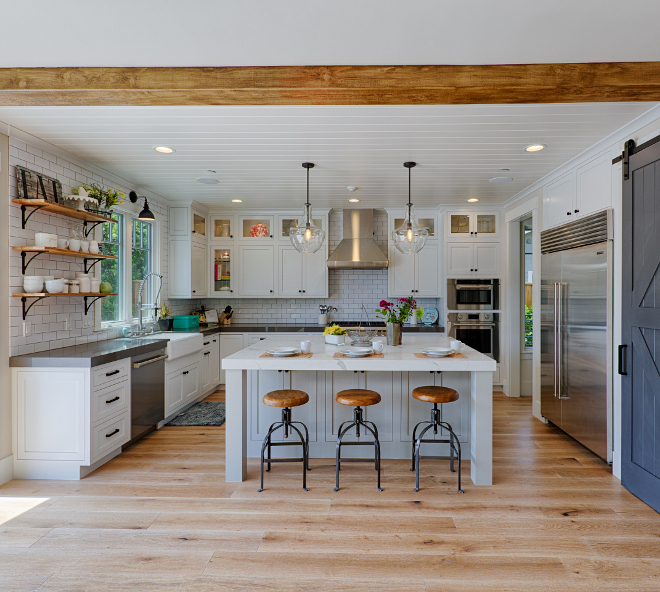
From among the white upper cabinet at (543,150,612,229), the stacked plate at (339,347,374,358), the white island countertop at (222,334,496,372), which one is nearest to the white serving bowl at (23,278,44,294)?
the white island countertop at (222,334,496,372)

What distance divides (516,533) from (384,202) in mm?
4350

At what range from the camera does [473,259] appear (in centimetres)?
623

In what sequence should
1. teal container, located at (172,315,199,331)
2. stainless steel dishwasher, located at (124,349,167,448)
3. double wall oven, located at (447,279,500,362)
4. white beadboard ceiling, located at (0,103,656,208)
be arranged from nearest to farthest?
white beadboard ceiling, located at (0,103,656,208), stainless steel dishwasher, located at (124,349,167,448), teal container, located at (172,315,199,331), double wall oven, located at (447,279,500,362)

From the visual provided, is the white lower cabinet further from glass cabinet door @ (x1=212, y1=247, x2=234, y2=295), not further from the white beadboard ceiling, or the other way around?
glass cabinet door @ (x1=212, y1=247, x2=234, y2=295)

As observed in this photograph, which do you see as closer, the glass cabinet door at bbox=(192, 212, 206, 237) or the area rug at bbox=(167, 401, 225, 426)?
the area rug at bbox=(167, 401, 225, 426)

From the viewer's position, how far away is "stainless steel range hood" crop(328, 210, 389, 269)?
6.31 meters

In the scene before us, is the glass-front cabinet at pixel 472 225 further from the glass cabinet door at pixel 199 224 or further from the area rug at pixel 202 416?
the area rug at pixel 202 416

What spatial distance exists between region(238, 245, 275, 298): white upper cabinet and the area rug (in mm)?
1725

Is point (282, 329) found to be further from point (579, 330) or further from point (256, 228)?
point (579, 330)

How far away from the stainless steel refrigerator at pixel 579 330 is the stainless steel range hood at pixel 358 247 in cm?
222

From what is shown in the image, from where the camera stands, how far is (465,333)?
617 cm

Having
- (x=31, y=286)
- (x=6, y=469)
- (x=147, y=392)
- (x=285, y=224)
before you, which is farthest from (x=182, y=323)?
(x=6, y=469)

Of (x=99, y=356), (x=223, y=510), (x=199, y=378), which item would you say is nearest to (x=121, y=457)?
(x=99, y=356)

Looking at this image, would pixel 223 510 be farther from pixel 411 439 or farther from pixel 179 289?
pixel 179 289
